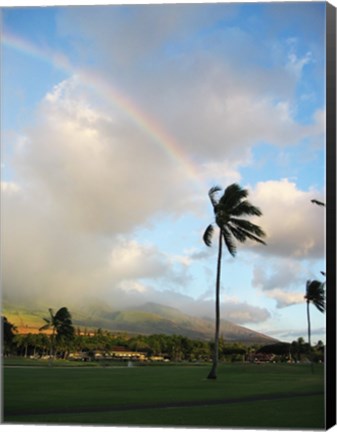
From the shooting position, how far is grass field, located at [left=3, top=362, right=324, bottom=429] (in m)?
16.0

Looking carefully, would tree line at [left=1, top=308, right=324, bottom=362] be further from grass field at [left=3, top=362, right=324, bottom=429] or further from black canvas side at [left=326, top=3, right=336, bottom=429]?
black canvas side at [left=326, top=3, right=336, bottom=429]

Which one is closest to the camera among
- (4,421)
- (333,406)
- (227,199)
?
(333,406)

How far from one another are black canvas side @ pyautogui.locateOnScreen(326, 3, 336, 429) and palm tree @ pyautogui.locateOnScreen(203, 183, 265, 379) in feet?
33.4

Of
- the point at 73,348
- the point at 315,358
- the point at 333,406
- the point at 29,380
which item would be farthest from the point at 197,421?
the point at 73,348

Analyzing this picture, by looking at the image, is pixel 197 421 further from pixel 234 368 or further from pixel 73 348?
pixel 73 348

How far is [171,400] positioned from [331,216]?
22.0 feet

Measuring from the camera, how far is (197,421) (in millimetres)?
16000

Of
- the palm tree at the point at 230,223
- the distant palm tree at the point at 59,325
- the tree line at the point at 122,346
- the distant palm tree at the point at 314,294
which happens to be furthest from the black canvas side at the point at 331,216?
the distant palm tree at the point at 59,325

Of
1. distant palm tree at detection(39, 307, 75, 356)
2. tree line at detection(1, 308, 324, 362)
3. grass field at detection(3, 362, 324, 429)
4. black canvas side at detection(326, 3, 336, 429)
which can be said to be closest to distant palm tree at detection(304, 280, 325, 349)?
grass field at detection(3, 362, 324, 429)

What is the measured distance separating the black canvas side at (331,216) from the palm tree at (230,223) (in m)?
10.2

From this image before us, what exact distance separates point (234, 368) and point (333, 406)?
13783 mm

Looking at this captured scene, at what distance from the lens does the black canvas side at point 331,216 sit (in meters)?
14.8

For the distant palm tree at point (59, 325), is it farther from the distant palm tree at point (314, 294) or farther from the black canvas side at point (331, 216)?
the black canvas side at point (331, 216)

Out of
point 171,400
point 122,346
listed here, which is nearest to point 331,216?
point 171,400
